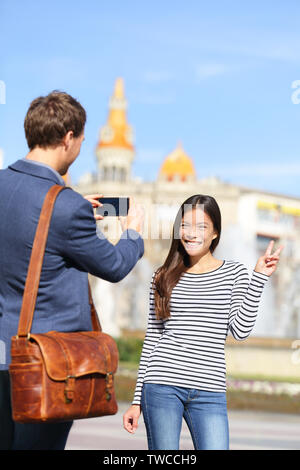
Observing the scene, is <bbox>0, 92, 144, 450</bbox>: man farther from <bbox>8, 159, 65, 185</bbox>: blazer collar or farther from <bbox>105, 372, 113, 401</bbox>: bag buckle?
<bbox>105, 372, 113, 401</bbox>: bag buckle

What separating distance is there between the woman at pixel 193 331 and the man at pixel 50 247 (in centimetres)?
72

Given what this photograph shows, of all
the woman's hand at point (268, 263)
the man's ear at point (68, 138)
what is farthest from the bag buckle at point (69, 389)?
the woman's hand at point (268, 263)

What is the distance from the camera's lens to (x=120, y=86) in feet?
315

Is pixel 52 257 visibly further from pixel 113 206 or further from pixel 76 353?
pixel 113 206

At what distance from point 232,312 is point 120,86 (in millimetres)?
94000

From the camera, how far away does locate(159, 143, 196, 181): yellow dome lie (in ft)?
287

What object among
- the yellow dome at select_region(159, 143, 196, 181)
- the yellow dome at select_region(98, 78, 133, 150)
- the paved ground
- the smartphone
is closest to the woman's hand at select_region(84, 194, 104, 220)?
the smartphone

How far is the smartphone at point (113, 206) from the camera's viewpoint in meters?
2.77

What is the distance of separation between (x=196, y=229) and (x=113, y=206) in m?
0.65

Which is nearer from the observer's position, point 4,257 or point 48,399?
point 48,399

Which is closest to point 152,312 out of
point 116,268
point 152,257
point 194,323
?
point 194,323

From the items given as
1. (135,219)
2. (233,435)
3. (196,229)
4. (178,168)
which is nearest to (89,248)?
(135,219)

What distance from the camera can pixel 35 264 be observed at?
237 cm

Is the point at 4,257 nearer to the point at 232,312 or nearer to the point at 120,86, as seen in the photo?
the point at 232,312
